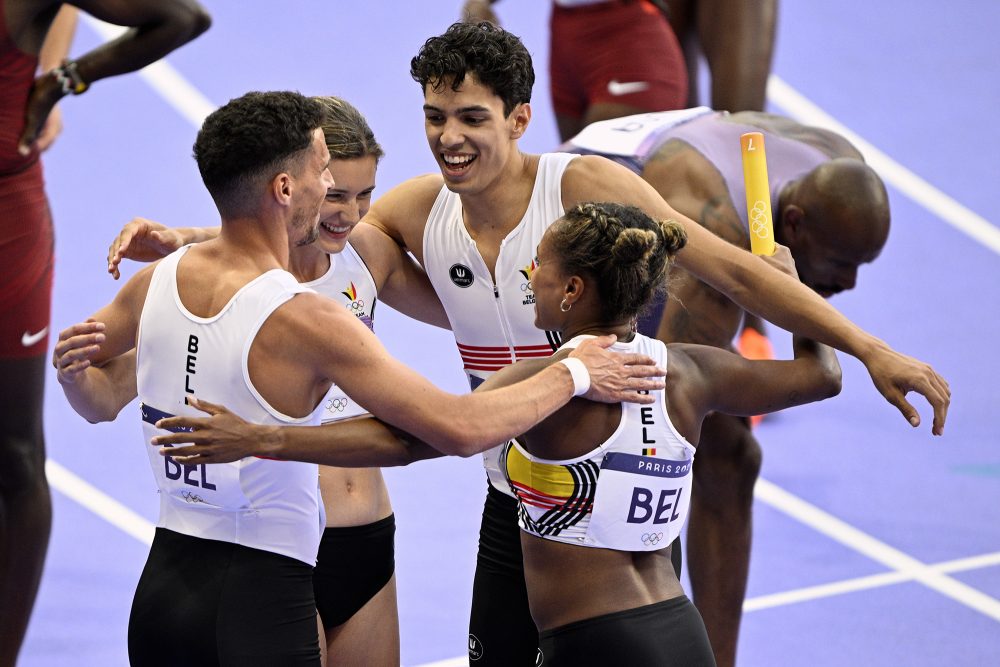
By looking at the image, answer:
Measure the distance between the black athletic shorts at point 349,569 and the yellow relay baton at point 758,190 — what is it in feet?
4.28

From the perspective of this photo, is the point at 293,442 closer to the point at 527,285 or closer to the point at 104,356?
the point at 104,356

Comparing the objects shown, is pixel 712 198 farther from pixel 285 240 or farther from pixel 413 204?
pixel 285 240

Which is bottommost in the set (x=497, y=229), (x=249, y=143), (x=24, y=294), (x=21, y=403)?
(x=21, y=403)

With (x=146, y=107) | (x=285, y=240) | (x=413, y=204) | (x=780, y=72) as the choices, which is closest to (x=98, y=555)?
(x=413, y=204)

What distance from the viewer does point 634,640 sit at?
120 inches

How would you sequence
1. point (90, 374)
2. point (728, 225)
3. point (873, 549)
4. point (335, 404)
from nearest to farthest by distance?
point (90, 374) → point (335, 404) → point (728, 225) → point (873, 549)

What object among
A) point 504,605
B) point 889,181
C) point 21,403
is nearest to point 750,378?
point 504,605

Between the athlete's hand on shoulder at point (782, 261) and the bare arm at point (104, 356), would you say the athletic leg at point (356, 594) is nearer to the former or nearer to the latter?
the bare arm at point (104, 356)

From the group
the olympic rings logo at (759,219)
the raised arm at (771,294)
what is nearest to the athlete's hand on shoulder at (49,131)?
the raised arm at (771,294)

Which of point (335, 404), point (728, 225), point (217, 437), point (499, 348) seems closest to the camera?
point (217, 437)

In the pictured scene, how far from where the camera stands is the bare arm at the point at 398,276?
3.87 metres

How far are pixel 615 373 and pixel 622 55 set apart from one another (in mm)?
3709

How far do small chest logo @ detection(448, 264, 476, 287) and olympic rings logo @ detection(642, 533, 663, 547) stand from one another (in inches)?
40.0

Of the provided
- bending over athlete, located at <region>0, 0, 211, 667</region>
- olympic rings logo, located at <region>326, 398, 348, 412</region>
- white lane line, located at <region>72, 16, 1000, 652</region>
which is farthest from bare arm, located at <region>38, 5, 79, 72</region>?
olympic rings logo, located at <region>326, 398, 348, 412</region>
